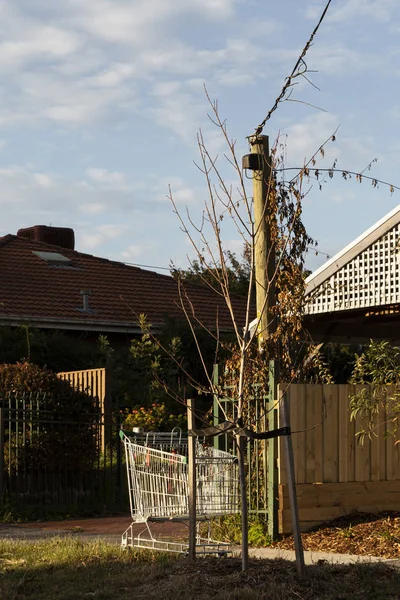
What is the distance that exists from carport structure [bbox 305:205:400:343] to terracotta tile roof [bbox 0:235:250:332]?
8.60m

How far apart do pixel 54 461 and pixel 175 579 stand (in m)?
7.22

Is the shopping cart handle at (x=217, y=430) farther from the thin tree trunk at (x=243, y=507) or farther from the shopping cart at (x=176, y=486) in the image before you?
the shopping cart at (x=176, y=486)

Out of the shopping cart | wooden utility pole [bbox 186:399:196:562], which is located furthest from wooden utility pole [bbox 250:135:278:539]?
wooden utility pole [bbox 186:399:196:562]

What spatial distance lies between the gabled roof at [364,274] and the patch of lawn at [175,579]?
5420mm

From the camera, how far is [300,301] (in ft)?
37.3

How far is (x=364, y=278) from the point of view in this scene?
46.0 feet

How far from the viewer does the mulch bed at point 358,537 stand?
9750mm

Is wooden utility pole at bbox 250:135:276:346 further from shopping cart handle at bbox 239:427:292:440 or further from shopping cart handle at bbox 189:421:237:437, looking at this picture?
shopping cart handle at bbox 239:427:292:440

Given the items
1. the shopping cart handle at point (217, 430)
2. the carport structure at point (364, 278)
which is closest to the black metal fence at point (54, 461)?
the carport structure at point (364, 278)

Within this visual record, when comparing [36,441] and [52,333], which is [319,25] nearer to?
[36,441]

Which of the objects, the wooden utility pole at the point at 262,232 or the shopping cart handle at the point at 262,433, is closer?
the shopping cart handle at the point at 262,433

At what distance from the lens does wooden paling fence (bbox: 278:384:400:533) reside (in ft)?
36.2

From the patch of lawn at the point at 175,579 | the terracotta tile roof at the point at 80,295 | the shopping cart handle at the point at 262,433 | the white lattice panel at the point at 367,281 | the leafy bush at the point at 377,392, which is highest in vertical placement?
the terracotta tile roof at the point at 80,295

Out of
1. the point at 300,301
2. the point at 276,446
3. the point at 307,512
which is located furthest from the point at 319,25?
the point at 307,512
